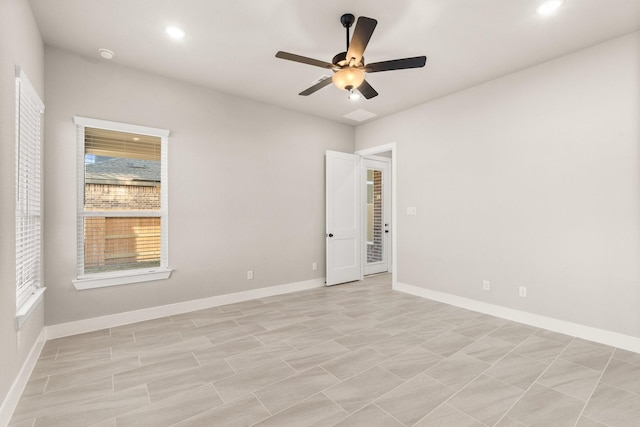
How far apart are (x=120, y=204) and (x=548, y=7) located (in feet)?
15.1

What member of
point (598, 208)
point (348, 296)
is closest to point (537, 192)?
point (598, 208)

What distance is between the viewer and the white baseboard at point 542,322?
2929 mm

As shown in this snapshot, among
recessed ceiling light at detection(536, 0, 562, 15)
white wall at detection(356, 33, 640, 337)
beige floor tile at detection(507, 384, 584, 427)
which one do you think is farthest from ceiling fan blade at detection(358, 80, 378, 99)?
beige floor tile at detection(507, 384, 584, 427)

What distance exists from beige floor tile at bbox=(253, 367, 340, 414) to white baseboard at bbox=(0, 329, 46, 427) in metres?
1.49

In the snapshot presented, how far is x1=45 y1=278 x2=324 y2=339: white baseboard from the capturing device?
10.6 ft

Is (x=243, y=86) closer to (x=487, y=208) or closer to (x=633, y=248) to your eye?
(x=487, y=208)

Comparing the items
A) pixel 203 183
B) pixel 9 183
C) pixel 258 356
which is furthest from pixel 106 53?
pixel 258 356

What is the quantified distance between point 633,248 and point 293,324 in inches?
137

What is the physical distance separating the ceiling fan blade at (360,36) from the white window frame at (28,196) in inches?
96.0

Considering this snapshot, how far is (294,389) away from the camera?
226cm

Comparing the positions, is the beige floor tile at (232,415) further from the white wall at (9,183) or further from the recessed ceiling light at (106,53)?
the recessed ceiling light at (106,53)

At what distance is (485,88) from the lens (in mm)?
3986

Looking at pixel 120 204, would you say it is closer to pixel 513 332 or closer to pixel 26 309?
pixel 26 309

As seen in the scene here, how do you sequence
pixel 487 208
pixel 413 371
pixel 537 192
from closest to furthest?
pixel 413 371
pixel 537 192
pixel 487 208
